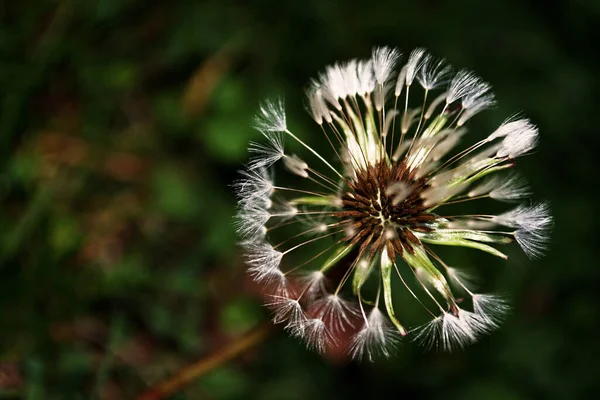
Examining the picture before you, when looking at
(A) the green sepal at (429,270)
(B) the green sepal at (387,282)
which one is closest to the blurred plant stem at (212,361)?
(B) the green sepal at (387,282)

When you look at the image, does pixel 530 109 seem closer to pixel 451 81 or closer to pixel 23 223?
pixel 451 81

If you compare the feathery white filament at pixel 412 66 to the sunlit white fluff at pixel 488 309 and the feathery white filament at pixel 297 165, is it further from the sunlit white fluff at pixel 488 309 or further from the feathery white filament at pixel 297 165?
the sunlit white fluff at pixel 488 309

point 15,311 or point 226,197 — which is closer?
point 15,311

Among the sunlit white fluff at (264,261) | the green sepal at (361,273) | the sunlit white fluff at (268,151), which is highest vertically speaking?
the sunlit white fluff at (268,151)

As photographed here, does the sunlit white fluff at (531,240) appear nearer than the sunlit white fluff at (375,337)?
No

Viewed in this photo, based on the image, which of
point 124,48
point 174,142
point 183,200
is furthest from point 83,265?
point 124,48

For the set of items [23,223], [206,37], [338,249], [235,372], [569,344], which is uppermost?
[206,37]

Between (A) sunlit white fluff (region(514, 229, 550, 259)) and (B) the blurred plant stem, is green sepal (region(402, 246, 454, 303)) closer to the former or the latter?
(A) sunlit white fluff (region(514, 229, 550, 259))
